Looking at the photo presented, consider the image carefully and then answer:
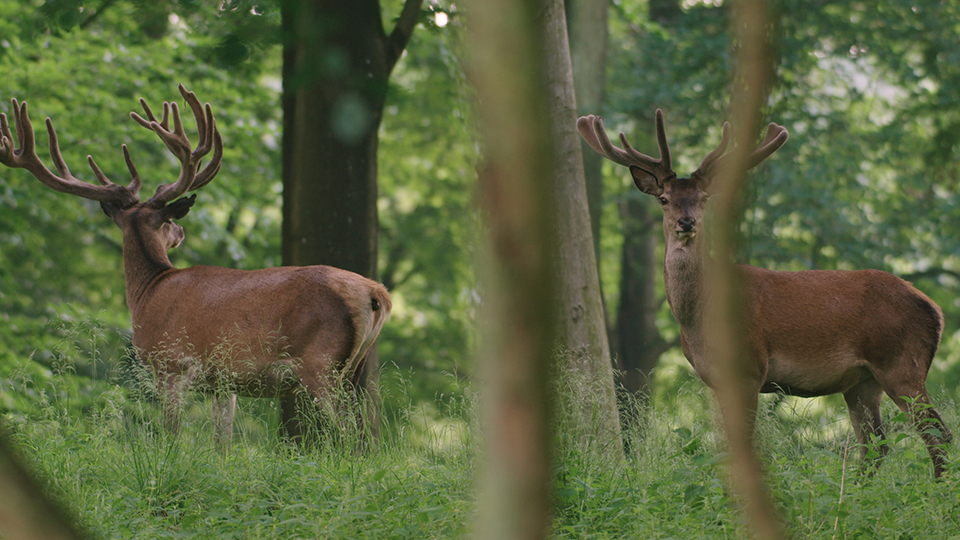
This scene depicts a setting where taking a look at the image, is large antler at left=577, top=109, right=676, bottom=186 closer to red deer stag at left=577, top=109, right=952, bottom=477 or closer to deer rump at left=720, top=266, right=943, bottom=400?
red deer stag at left=577, top=109, right=952, bottom=477

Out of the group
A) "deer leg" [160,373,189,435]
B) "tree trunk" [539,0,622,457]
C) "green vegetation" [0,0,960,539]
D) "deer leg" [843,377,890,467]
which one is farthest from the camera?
"tree trunk" [539,0,622,457]

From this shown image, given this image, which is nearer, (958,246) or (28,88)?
(28,88)

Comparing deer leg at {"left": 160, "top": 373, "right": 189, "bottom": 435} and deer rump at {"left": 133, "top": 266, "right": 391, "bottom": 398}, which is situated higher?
deer rump at {"left": 133, "top": 266, "right": 391, "bottom": 398}

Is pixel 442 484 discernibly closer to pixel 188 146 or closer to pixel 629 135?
pixel 188 146

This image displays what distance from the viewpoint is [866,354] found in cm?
550

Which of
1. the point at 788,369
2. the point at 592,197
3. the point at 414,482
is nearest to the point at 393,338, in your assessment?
the point at 592,197

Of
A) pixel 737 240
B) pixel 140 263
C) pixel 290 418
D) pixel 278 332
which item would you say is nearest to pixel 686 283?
pixel 278 332

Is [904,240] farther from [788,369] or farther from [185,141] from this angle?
[185,141]

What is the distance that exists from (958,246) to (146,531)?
40.2ft

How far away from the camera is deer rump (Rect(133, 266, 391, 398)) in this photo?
5.83m

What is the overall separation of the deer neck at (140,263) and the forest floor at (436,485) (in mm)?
1899

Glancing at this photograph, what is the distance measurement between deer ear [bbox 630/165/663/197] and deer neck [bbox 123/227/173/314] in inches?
138

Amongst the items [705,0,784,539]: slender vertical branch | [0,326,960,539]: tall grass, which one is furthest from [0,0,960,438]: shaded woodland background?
[705,0,784,539]: slender vertical branch

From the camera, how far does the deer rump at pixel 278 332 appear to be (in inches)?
229
